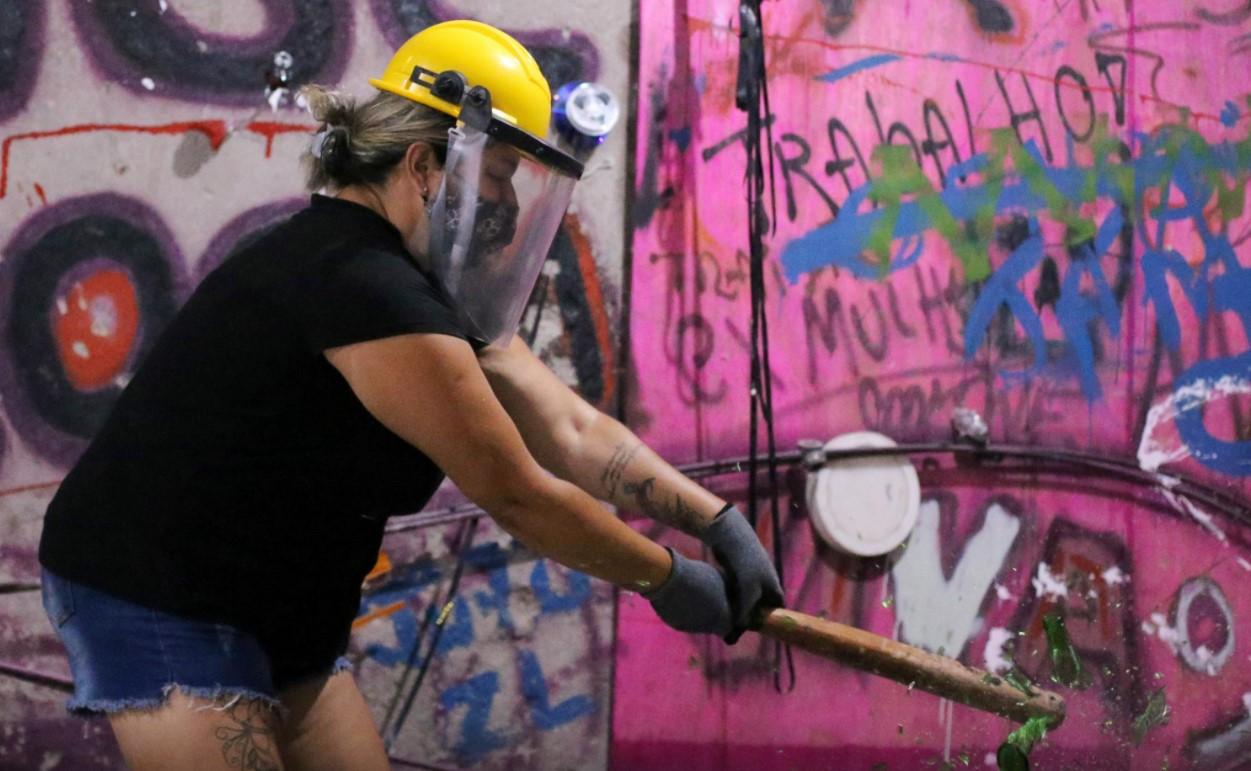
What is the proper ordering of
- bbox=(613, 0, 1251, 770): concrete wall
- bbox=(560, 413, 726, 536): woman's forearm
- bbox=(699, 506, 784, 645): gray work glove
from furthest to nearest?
bbox=(613, 0, 1251, 770): concrete wall, bbox=(560, 413, 726, 536): woman's forearm, bbox=(699, 506, 784, 645): gray work glove

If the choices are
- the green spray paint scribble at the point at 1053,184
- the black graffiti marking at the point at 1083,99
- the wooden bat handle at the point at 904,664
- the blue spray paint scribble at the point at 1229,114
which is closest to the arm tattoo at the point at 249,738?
the wooden bat handle at the point at 904,664

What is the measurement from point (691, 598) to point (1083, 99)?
2.33m

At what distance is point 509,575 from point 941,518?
49.4 inches

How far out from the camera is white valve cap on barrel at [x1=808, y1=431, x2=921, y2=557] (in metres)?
3.40

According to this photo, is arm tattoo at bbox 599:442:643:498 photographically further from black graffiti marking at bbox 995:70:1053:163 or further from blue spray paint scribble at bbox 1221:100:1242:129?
blue spray paint scribble at bbox 1221:100:1242:129

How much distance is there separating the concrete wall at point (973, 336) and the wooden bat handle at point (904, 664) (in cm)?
89

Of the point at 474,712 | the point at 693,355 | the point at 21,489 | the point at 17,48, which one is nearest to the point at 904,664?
the point at 693,355

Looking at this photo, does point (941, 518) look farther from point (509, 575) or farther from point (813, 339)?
point (509, 575)

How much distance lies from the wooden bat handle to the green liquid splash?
0.12ft

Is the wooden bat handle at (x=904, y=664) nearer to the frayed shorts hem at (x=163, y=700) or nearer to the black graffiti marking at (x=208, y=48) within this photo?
the frayed shorts hem at (x=163, y=700)

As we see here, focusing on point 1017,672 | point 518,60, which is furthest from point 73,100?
point 1017,672

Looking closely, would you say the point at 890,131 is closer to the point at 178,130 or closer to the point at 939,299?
the point at 939,299

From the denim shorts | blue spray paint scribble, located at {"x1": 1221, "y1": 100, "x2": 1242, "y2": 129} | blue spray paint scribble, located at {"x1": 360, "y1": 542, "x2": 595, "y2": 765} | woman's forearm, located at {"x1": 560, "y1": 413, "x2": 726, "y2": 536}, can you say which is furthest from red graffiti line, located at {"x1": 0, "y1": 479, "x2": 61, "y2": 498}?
blue spray paint scribble, located at {"x1": 1221, "y1": 100, "x2": 1242, "y2": 129}

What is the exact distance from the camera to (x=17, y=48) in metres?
3.15
